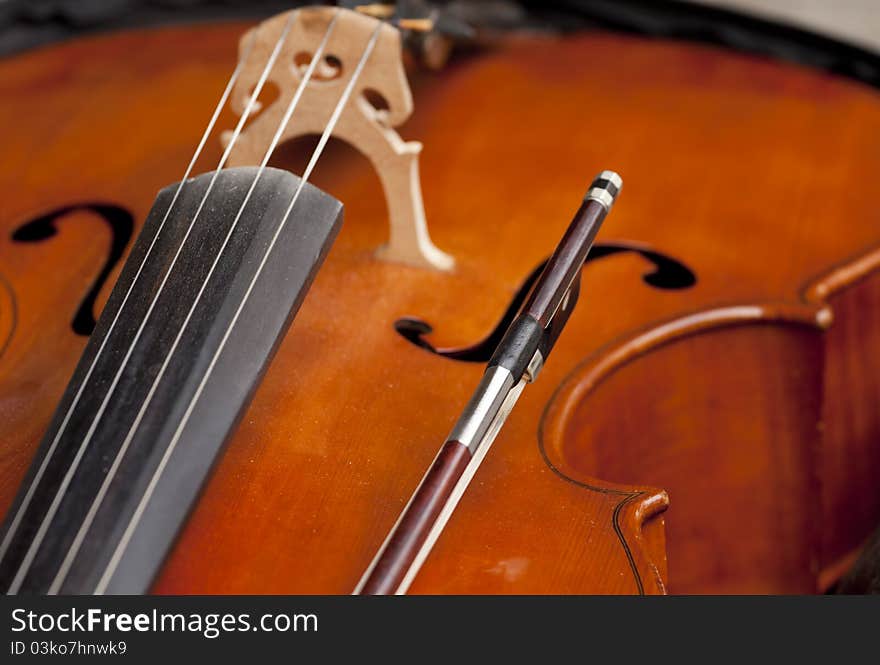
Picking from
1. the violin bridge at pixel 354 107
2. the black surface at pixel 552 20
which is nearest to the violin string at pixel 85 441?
the violin bridge at pixel 354 107

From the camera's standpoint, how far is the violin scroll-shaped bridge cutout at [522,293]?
832 mm

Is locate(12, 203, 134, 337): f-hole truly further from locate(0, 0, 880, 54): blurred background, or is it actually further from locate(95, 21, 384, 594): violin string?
locate(0, 0, 880, 54): blurred background

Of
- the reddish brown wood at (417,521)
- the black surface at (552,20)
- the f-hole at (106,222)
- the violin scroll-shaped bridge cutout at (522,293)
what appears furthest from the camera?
the black surface at (552,20)

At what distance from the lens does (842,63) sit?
4.17 feet

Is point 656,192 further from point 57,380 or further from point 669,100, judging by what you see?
point 57,380

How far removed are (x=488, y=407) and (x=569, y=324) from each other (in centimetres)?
25

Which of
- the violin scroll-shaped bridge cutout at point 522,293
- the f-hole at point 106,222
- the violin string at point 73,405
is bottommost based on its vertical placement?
the f-hole at point 106,222

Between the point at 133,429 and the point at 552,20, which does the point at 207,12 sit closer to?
the point at 552,20

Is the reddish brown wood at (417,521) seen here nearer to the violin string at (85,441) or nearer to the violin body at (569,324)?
the violin body at (569,324)

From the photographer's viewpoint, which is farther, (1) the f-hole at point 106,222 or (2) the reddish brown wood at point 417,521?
(1) the f-hole at point 106,222

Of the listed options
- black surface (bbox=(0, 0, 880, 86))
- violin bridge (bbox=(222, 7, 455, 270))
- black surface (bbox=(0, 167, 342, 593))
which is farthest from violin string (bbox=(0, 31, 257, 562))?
black surface (bbox=(0, 0, 880, 86))

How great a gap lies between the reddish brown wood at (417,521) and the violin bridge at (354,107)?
330 mm
